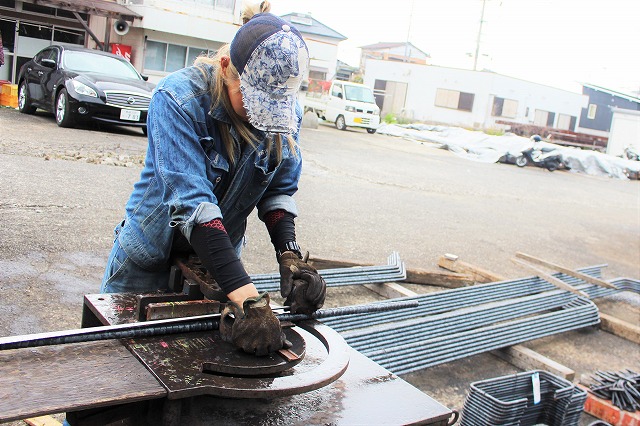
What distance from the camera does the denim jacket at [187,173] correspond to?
2.00 m

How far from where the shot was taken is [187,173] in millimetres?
2002

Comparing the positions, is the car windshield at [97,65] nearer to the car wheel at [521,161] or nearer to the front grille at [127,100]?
the front grille at [127,100]

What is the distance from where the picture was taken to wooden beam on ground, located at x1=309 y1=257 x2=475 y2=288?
5684 millimetres

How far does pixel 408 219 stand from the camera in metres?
8.65

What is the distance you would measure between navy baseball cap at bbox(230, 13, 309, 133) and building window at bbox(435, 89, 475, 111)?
38539 mm

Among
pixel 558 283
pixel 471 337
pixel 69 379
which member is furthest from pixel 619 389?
pixel 69 379

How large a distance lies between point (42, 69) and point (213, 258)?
11438 mm

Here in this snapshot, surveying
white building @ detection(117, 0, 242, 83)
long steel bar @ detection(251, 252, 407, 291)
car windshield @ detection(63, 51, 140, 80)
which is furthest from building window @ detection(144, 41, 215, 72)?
long steel bar @ detection(251, 252, 407, 291)

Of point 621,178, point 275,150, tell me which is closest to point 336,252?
point 275,150

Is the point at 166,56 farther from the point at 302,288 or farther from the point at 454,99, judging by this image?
the point at 454,99

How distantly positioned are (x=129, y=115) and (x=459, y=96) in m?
31.0

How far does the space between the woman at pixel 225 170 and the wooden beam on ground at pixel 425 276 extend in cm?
330

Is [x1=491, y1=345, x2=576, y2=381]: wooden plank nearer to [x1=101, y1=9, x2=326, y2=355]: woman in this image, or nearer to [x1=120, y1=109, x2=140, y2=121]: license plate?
[x1=101, y1=9, x2=326, y2=355]: woman

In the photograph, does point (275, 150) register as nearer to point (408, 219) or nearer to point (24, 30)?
point (408, 219)
